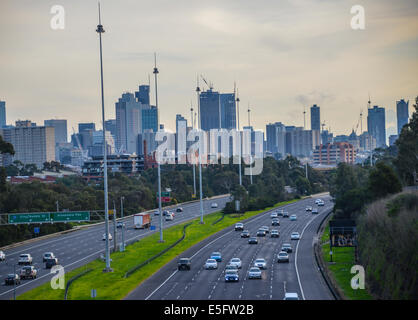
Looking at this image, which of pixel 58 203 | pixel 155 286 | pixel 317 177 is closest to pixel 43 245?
pixel 58 203

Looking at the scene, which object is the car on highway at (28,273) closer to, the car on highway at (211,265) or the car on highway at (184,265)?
the car on highway at (184,265)

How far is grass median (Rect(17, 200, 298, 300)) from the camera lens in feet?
155

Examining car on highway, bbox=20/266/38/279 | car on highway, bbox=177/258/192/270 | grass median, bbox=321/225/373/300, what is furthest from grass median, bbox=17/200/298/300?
grass median, bbox=321/225/373/300

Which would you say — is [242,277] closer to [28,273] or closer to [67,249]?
[28,273]

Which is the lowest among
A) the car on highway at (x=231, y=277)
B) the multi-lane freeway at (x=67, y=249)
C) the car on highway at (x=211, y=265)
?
the multi-lane freeway at (x=67, y=249)

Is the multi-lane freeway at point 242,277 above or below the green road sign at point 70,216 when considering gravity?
below

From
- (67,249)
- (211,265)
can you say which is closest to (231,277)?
(211,265)

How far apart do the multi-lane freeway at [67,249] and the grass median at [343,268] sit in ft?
84.4

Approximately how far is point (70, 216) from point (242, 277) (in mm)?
33983

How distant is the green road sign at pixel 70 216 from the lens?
261ft

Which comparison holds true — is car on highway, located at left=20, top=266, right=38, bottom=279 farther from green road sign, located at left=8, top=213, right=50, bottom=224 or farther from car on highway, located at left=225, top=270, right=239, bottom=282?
green road sign, located at left=8, top=213, right=50, bottom=224

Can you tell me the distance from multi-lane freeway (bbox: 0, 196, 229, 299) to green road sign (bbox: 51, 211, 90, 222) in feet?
13.1

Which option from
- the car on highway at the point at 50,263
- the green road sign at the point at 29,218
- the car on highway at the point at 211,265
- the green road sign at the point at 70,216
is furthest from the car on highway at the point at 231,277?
the green road sign at the point at 29,218
